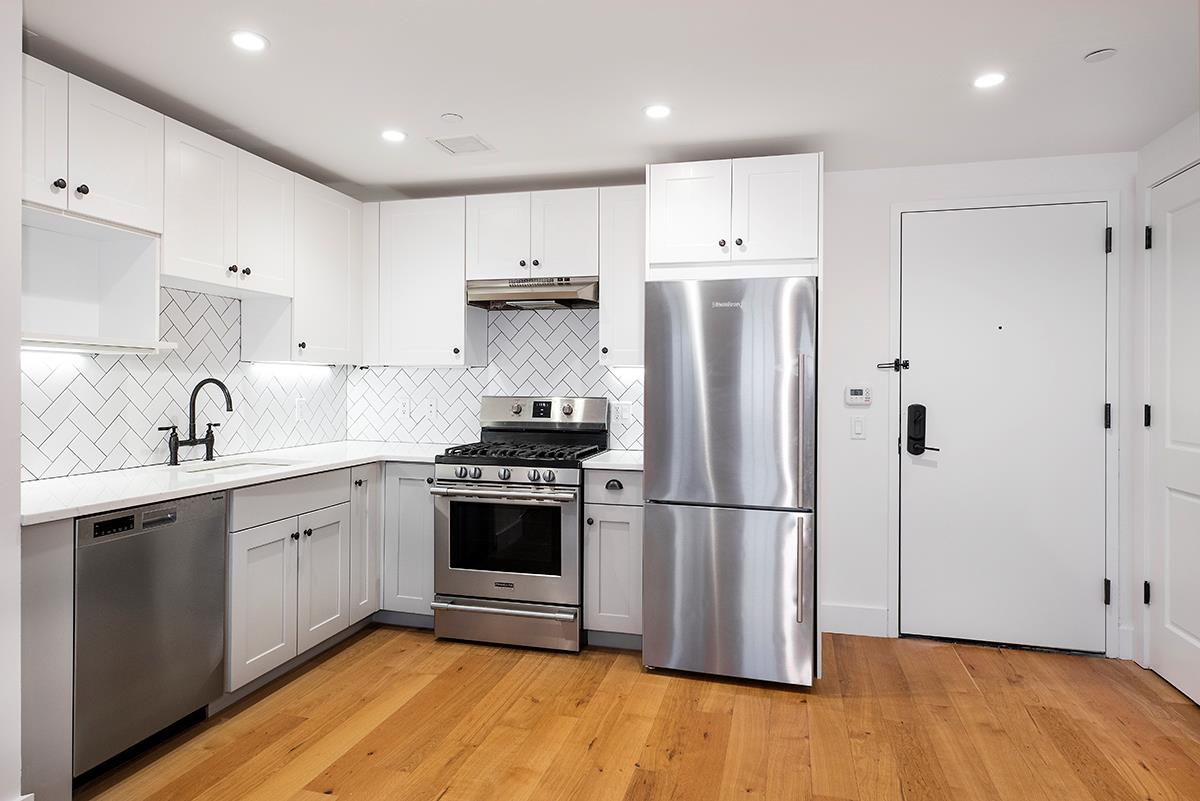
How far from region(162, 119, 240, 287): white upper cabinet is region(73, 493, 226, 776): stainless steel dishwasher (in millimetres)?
963

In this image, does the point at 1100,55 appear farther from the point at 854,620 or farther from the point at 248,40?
the point at 248,40

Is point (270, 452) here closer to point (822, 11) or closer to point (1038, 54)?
point (822, 11)

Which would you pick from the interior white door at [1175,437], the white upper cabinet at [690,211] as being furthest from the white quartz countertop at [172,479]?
the interior white door at [1175,437]

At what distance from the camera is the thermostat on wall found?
145 inches

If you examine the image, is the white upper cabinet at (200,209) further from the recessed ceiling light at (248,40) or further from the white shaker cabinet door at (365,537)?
the white shaker cabinet door at (365,537)

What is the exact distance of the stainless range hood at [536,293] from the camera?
3682 millimetres

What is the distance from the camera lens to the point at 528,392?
4.13 meters

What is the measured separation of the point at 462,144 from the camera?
334 centimetres

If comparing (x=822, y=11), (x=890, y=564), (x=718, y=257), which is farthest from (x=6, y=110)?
(x=890, y=564)

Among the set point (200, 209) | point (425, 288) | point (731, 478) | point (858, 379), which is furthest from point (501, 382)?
point (858, 379)

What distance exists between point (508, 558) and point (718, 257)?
1.74m

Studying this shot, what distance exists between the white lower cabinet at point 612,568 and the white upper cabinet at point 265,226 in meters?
1.81

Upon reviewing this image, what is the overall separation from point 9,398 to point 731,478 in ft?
8.06

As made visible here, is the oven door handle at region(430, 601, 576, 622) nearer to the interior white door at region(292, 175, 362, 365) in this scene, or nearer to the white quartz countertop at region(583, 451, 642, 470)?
the white quartz countertop at region(583, 451, 642, 470)
